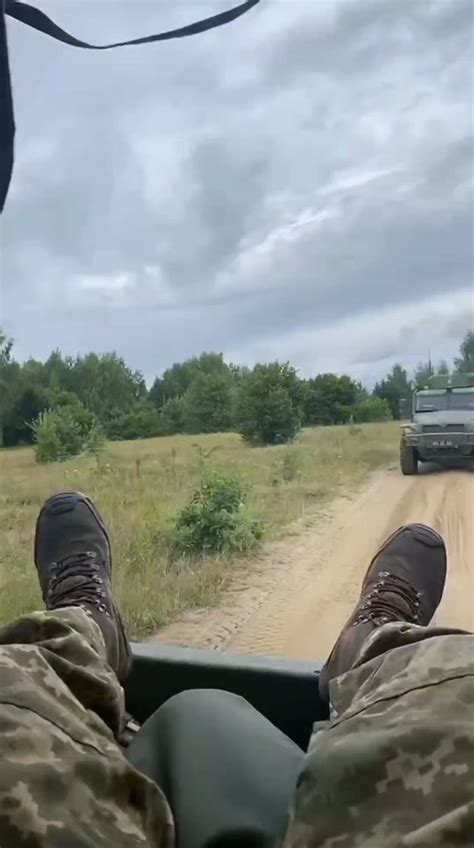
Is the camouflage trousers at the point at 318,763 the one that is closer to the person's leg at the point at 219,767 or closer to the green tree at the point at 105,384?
the person's leg at the point at 219,767

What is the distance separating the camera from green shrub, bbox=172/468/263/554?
143 cm

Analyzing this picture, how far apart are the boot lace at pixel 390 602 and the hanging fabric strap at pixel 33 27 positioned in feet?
2.60

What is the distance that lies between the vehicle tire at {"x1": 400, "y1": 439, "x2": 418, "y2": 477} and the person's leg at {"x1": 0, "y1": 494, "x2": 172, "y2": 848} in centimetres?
61

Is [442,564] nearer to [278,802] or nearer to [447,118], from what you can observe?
[278,802]

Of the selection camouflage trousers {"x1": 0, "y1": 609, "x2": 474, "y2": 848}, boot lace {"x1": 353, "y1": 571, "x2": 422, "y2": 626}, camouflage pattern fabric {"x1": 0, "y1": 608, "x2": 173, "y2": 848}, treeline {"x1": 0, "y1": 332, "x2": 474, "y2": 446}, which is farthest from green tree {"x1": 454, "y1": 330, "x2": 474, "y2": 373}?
camouflage pattern fabric {"x1": 0, "y1": 608, "x2": 173, "y2": 848}

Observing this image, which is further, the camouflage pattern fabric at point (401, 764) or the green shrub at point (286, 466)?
the green shrub at point (286, 466)

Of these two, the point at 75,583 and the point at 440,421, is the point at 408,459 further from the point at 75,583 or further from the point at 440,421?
the point at 75,583

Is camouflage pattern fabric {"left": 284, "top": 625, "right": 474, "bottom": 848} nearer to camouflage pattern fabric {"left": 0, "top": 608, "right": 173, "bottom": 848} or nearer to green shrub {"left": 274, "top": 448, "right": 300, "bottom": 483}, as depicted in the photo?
camouflage pattern fabric {"left": 0, "top": 608, "right": 173, "bottom": 848}

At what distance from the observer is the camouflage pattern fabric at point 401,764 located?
1.88ft

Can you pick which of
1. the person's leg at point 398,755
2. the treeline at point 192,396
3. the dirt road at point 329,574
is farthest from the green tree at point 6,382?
the person's leg at point 398,755

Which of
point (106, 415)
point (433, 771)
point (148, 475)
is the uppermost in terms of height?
point (106, 415)

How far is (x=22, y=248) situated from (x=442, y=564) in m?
0.87

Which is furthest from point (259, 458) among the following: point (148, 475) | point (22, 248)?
point (22, 248)

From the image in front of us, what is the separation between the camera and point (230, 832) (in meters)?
0.73
